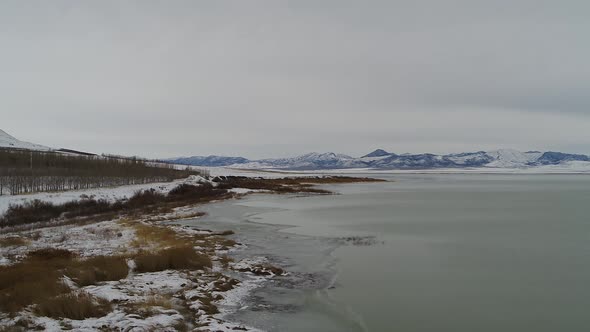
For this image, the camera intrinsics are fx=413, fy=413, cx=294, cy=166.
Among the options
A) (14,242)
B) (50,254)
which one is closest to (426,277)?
(50,254)

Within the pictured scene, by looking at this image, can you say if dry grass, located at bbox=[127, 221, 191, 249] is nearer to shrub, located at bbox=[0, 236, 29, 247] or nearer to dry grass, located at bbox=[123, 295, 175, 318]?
shrub, located at bbox=[0, 236, 29, 247]

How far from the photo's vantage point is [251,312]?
8266 millimetres

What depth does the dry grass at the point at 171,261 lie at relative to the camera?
11016mm

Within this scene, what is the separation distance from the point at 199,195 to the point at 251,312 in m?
34.6

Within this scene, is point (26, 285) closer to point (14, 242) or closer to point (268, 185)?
point (14, 242)

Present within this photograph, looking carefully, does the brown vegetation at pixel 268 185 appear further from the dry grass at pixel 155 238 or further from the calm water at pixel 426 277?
the dry grass at pixel 155 238

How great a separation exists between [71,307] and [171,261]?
4.33 m

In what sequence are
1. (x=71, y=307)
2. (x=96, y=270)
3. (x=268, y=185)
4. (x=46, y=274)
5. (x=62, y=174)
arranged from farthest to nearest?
(x=268, y=185), (x=62, y=174), (x=96, y=270), (x=46, y=274), (x=71, y=307)

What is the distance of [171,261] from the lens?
1148 cm

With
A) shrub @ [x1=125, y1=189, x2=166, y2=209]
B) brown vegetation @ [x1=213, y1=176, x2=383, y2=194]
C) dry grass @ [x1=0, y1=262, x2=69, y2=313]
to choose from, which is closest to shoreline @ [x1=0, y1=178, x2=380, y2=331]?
dry grass @ [x1=0, y1=262, x2=69, y2=313]

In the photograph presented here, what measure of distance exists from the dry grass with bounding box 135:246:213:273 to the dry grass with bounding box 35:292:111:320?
327 cm

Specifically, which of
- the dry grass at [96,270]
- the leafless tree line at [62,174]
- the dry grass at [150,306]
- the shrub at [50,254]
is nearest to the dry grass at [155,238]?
the shrub at [50,254]

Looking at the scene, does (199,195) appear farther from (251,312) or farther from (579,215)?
(251,312)

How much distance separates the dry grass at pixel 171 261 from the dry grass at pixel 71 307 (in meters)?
3.27
